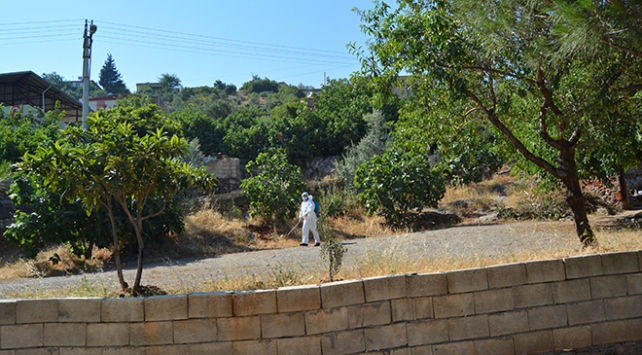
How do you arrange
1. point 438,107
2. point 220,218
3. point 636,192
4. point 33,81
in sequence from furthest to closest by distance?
point 33,81, point 636,192, point 220,218, point 438,107

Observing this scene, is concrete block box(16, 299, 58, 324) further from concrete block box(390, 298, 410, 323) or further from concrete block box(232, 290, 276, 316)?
concrete block box(390, 298, 410, 323)

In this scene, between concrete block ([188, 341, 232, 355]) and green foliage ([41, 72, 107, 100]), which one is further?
green foliage ([41, 72, 107, 100])

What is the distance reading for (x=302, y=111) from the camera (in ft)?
103

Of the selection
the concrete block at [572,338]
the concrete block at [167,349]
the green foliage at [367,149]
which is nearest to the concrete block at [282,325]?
the concrete block at [167,349]

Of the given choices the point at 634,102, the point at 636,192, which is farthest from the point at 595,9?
the point at 636,192

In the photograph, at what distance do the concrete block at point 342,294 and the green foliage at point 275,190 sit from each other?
10999 mm

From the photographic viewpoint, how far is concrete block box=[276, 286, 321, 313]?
22.5 feet

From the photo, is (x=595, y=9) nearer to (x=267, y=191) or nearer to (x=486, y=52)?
(x=486, y=52)

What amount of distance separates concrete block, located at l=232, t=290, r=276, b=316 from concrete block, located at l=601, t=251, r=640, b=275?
379 centimetres

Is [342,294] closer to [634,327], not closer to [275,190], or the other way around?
[634,327]

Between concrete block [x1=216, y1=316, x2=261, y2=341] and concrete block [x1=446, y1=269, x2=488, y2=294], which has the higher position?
concrete block [x1=446, y1=269, x2=488, y2=294]

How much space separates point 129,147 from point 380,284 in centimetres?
311

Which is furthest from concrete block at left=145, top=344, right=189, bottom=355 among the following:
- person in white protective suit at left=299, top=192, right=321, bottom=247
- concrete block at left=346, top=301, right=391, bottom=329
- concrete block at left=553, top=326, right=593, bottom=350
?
person in white protective suit at left=299, top=192, right=321, bottom=247

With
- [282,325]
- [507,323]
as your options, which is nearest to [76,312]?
[282,325]
